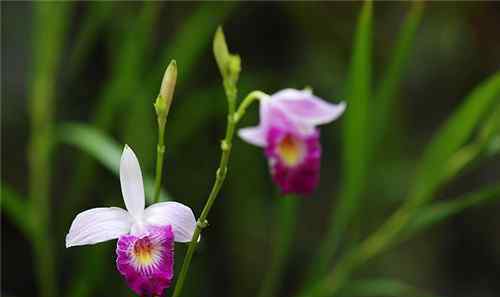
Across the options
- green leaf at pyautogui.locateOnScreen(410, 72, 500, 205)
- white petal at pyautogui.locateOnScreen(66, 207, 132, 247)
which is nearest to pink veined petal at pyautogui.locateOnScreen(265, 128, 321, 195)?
white petal at pyautogui.locateOnScreen(66, 207, 132, 247)

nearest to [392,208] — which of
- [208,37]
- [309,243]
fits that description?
[309,243]

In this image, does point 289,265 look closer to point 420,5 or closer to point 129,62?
point 129,62

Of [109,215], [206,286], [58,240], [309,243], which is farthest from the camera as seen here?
[309,243]

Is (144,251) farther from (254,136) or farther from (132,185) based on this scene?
(254,136)

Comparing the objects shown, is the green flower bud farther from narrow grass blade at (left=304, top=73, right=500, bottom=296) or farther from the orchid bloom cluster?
narrow grass blade at (left=304, top=73, right=500, bottom=296)

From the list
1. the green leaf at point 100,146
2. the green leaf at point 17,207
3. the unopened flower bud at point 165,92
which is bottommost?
the unopened flower bud at point 165,92

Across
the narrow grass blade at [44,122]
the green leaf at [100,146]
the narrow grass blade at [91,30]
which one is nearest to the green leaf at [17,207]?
the narrow grass blade at [44,122]

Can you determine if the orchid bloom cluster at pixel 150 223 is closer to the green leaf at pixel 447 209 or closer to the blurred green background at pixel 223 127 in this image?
the green leaf at pixel 447 209
